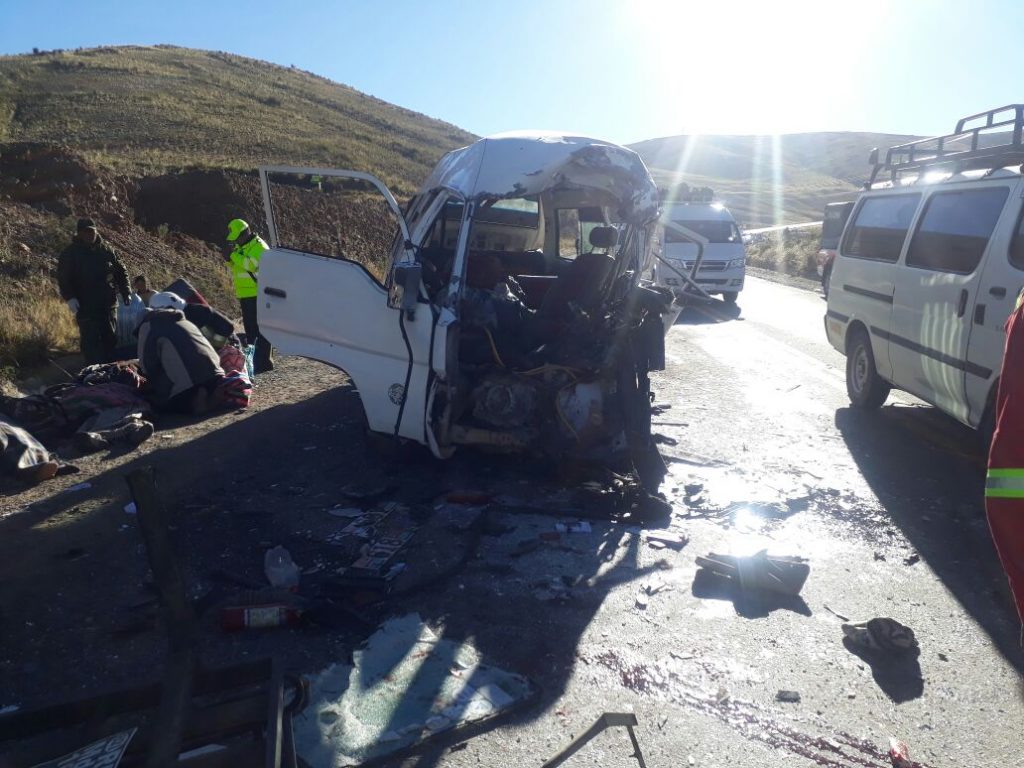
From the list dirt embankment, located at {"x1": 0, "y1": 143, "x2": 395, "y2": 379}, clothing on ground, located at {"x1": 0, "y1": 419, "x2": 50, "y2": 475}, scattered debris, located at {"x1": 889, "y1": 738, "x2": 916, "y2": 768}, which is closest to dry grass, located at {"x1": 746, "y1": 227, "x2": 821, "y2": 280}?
dirt embankment, located at {"x1": 0, "y1": 143, "x2": 395, "y2": 379}

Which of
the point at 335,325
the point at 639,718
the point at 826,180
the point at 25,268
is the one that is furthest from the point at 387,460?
the point at 826,180

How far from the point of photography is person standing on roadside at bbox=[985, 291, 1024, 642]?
2.29 meters

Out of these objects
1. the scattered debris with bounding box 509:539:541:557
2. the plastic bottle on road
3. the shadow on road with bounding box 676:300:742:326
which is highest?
the plastic bottle on road

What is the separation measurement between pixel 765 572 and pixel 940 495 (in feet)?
7.29

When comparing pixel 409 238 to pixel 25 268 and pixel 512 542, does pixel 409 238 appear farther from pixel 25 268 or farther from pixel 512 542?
pixel 25 268

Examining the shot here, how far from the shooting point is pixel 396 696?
3.40 meters

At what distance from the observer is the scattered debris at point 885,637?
12.4 ft

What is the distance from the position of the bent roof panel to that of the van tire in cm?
290

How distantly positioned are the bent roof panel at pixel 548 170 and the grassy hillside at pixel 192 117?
17357 mm

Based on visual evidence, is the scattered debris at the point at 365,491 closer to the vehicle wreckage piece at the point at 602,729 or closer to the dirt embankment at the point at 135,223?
the vehicle wreckage piece at the point at 602,729

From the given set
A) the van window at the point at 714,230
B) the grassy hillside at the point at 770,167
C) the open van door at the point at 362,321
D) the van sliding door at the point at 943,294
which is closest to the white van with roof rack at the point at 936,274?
the van sliding door at the point at 943,294

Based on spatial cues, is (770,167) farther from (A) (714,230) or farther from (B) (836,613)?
(B) (836,613)

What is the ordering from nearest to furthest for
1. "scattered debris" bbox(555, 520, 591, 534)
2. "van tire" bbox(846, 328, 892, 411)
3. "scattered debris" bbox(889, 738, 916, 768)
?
1. "scattered debris" bbox(889, 738, 916, 768)
2. "scattered debris" bbox(555, 520, 591, 534)
3. "van tire" bbox(846, 328, 892, 411)

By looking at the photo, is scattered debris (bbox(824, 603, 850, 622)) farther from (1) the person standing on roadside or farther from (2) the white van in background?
(2) the white van in background
